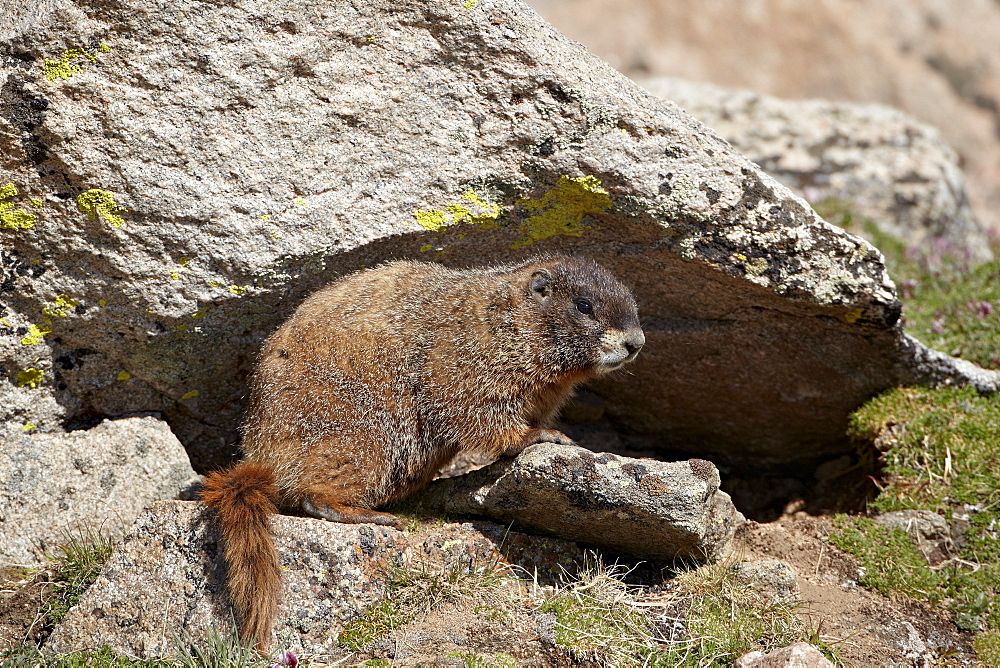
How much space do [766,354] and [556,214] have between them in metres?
2.12

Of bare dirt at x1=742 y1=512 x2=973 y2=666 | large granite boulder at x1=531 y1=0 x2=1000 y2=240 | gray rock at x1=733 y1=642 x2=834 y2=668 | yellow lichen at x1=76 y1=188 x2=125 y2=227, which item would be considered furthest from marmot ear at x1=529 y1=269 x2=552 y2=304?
large granite boulder at x1=531 y1=0 x2=1000 y2=240

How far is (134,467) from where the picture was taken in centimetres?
559

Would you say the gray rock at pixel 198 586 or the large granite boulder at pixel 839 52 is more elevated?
the large granite boulder at pixel 839 52

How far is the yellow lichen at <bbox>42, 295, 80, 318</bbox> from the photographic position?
518cm

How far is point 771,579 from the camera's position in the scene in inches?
204

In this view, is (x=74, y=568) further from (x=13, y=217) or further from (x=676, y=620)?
(x=676, y=620)

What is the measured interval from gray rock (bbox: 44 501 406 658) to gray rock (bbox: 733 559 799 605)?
7.05ft

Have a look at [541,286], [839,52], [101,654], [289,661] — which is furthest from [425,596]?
[839,52]

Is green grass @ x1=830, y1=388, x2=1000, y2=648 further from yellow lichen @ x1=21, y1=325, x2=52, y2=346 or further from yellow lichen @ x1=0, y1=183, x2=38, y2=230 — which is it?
yellow lichen @ x1=0, y1=183, x2=38, y2=230

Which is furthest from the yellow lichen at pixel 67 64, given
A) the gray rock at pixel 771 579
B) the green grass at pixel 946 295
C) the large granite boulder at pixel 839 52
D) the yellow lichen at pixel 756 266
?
the large granite boulder at pixel 839 52

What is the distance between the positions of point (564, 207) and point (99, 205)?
2.94 m

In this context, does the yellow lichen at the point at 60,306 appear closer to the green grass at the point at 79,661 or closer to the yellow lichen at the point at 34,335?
the yellow lichen at the point at 34,335

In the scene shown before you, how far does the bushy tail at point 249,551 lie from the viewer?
14.6 feet

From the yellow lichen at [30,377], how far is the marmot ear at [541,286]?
329 centimetres
